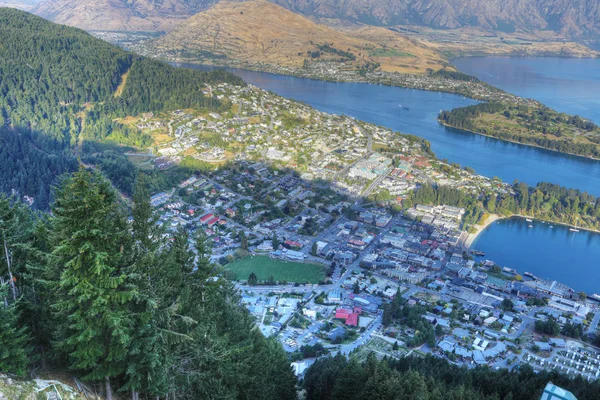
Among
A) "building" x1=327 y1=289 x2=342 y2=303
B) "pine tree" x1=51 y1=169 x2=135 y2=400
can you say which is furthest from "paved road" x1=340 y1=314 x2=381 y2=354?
"pine tree" x1=51 y1=169 x2=135 y2=400

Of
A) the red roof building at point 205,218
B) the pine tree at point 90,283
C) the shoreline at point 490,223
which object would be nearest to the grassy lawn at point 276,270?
the red roof building at point 205,218

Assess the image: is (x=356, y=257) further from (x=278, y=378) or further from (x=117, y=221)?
(x=117, y=221)

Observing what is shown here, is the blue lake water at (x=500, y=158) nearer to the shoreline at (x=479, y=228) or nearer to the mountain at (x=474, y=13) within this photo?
the shoreline at (x=479, y=228)

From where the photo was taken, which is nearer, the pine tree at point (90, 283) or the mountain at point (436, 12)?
the pine tree at point (90, 283)

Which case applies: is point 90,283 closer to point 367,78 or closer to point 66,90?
point 66,90

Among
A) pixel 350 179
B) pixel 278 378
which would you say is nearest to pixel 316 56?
pixel 350 179

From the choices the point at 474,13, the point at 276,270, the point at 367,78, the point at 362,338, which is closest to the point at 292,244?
the point at 276,270

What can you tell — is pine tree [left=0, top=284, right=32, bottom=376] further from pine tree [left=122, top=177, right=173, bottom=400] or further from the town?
the town
